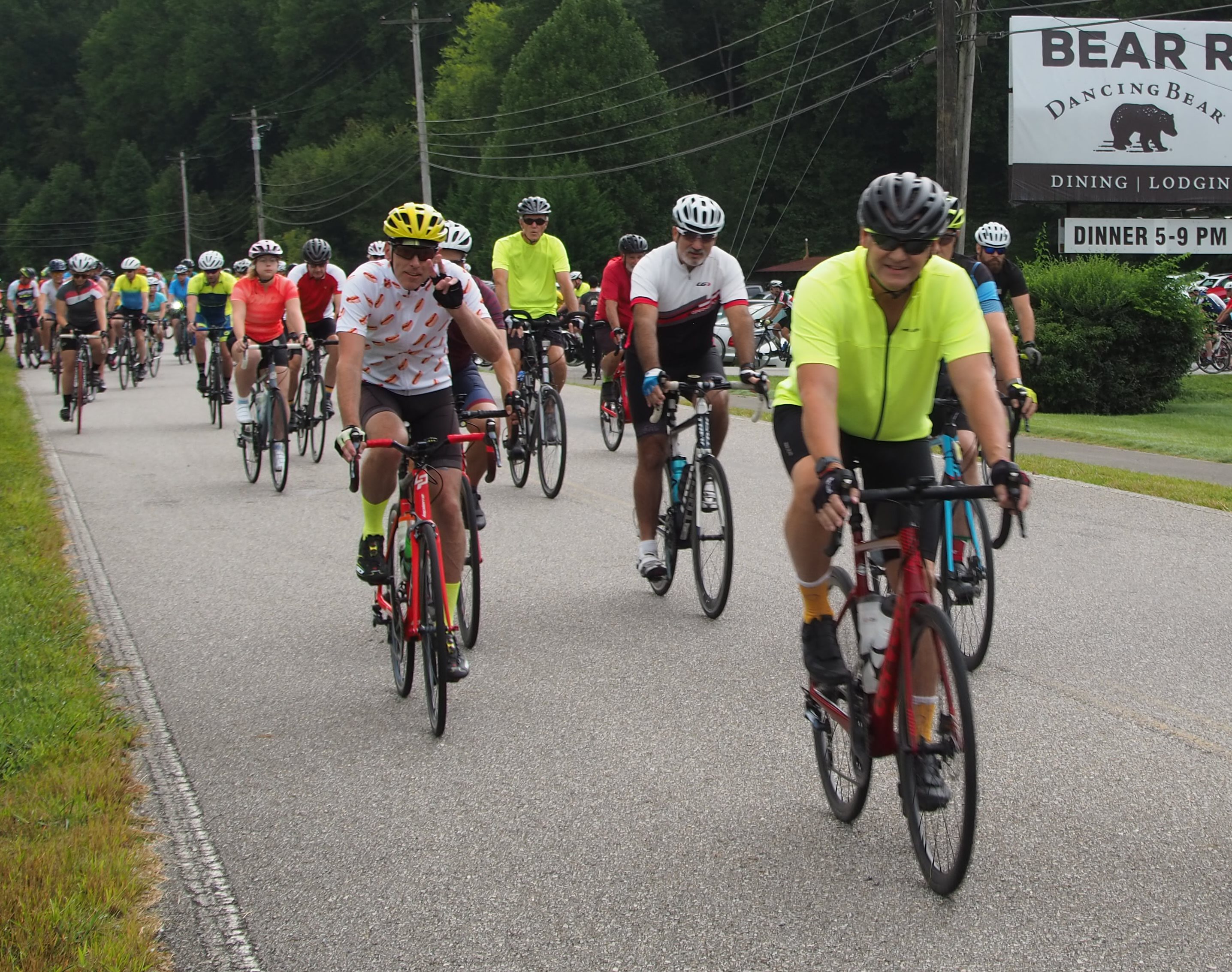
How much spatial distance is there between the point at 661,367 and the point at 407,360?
5.28 feet

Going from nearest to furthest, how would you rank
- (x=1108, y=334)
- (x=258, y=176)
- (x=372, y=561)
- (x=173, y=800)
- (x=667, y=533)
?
(x=173, y=800) → (x=372, y=561) → (x=667, y=533) → (x=1108, y=334) → (x=258, y=176)

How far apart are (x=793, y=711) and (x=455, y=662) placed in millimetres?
1292

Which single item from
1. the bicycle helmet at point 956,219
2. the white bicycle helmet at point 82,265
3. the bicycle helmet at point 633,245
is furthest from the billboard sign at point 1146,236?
the bicycle helmet at point 956,219

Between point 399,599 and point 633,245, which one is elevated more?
point 633,245

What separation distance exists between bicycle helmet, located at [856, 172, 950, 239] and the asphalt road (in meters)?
1.74

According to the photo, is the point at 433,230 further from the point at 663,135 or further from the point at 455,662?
the point at 663,135

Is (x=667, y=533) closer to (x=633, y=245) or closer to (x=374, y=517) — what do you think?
(x=374, y=517)

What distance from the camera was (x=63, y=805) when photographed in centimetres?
472

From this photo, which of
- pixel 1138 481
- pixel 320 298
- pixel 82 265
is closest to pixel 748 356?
pixel 1138 481

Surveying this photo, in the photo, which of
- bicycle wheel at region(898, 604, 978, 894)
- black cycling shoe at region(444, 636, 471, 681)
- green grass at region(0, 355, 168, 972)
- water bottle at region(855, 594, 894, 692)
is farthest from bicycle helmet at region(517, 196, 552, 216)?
bicycle wheel at region(898, 604, 978, 894)

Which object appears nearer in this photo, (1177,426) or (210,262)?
(210,262)

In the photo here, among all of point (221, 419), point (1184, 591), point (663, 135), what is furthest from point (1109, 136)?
point (663, 135)

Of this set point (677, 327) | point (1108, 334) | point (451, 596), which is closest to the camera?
point (451, 596)

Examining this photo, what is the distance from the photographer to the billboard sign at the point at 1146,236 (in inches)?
1192
